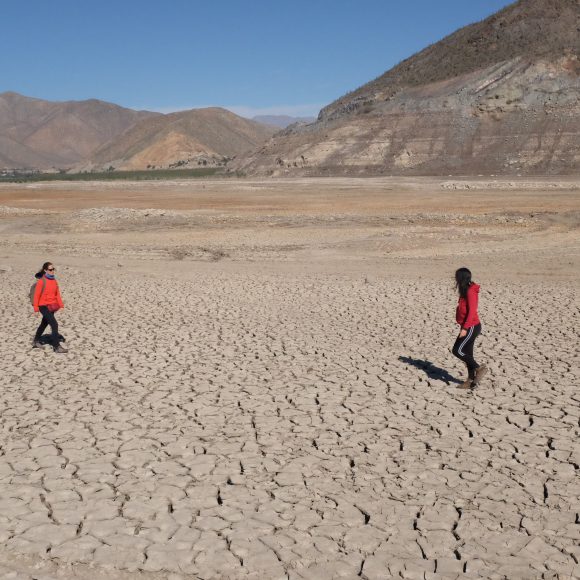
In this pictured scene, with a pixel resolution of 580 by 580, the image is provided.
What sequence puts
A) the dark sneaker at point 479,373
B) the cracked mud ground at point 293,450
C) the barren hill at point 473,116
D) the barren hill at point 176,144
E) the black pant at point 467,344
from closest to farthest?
1. the cracked mud ground at point 293,450
2. the black pant at point 467,344
3. the dark sneaker at point 479,373
4. the barren hill at point 473,116
5. the barren hill at point 176,144

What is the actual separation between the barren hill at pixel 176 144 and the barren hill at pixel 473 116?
2354 inches

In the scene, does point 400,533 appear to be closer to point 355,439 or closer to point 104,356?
point 355,439

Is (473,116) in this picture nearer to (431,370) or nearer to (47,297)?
(431,370)

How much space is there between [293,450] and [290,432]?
0.46 m

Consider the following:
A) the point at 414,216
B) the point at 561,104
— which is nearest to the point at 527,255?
the point at 414,216

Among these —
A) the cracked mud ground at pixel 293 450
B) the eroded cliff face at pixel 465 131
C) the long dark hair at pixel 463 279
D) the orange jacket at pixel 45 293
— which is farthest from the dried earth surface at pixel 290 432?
the eroded cliff face at pixel 465 131

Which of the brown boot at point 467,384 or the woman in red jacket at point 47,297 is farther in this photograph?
the woman in red jacket at point 47,297

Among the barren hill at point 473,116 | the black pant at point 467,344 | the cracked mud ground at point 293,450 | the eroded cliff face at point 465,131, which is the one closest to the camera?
the cracked mud ground at point 293,450

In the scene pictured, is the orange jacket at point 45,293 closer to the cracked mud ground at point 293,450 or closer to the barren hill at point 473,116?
the cracked mud ground at point 293,450

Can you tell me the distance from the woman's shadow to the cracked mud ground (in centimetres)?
4

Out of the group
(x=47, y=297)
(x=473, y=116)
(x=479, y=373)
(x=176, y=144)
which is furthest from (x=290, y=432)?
(x=176, y=144)

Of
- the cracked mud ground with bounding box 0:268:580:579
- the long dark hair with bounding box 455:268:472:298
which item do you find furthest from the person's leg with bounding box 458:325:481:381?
the long dark hair with bounding box 455:268:472:298

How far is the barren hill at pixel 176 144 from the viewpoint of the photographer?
150m

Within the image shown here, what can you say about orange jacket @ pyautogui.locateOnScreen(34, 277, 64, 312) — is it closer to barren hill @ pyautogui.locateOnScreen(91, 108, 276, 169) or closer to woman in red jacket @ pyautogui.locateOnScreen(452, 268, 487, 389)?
woman in red jacket @ pyautogui.locateOnScreen(452, 268, 487, 389)
